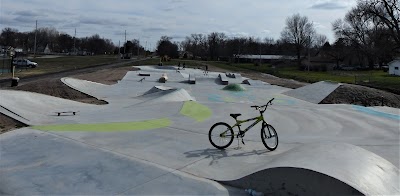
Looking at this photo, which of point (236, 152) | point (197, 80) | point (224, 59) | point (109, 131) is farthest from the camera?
point (224, 59)

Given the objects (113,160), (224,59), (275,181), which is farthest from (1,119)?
(224,59)

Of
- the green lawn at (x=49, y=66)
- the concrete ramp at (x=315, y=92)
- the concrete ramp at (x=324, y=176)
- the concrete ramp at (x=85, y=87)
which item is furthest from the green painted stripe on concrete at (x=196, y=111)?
the green lawn at (x=49, y=66)

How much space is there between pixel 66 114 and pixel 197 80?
2816 cm

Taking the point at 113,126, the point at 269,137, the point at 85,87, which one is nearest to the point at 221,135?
the point at 269,137

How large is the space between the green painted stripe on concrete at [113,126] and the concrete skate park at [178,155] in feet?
0.11

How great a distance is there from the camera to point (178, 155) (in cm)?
912

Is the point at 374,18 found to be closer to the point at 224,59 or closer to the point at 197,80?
the point at 197,80

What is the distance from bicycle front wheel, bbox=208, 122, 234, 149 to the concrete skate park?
0.24 meters

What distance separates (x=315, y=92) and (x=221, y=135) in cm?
1934

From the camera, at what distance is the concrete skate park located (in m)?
6.73

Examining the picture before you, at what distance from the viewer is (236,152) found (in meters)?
9.58

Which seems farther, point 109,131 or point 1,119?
point 1,119

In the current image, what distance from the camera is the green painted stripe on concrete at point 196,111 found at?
49.7 ft

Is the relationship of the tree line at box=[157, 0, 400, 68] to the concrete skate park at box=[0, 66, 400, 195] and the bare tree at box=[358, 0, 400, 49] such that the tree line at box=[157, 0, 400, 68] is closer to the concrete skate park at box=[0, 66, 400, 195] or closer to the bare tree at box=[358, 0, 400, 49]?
the bare tree at box=[358, 0, 400, 49]
